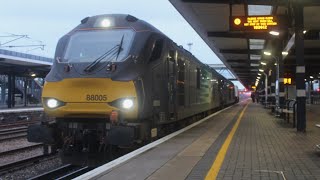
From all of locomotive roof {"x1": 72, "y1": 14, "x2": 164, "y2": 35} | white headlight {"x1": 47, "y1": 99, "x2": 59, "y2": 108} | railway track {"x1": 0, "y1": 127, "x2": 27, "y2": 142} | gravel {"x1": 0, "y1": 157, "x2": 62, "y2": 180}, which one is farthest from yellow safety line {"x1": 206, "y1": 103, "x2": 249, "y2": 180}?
railway track {"x1": 0, "y1": 127, "x2": 27, "y2": 142}

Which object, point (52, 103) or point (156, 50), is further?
point (156, 50)

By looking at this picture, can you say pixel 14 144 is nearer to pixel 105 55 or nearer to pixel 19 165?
pixel 19 165

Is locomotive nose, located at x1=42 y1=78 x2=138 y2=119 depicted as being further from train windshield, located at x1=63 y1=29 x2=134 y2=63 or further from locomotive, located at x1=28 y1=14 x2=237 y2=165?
train windshield, located at x1=63 y1=29 x2=134 y2=63

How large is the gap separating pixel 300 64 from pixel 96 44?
828 centimetres

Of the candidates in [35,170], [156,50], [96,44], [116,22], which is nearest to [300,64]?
[156,50]

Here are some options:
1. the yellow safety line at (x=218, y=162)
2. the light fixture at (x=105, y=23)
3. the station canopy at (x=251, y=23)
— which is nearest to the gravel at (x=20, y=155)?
the light fixture at (x=105, y=23)

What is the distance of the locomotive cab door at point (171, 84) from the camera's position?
13337 mm

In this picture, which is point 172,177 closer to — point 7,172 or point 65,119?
point 65,119

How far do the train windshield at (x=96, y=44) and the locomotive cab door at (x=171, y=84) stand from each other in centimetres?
234

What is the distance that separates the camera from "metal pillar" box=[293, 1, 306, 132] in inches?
648

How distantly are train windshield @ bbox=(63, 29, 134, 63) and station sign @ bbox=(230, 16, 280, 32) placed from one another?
7655 mm

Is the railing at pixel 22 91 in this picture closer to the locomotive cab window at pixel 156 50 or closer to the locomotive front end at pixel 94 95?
the locomotive cab window at pixel 156 50

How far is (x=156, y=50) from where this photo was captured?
11.8m

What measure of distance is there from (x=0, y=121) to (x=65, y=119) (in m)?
21.1
